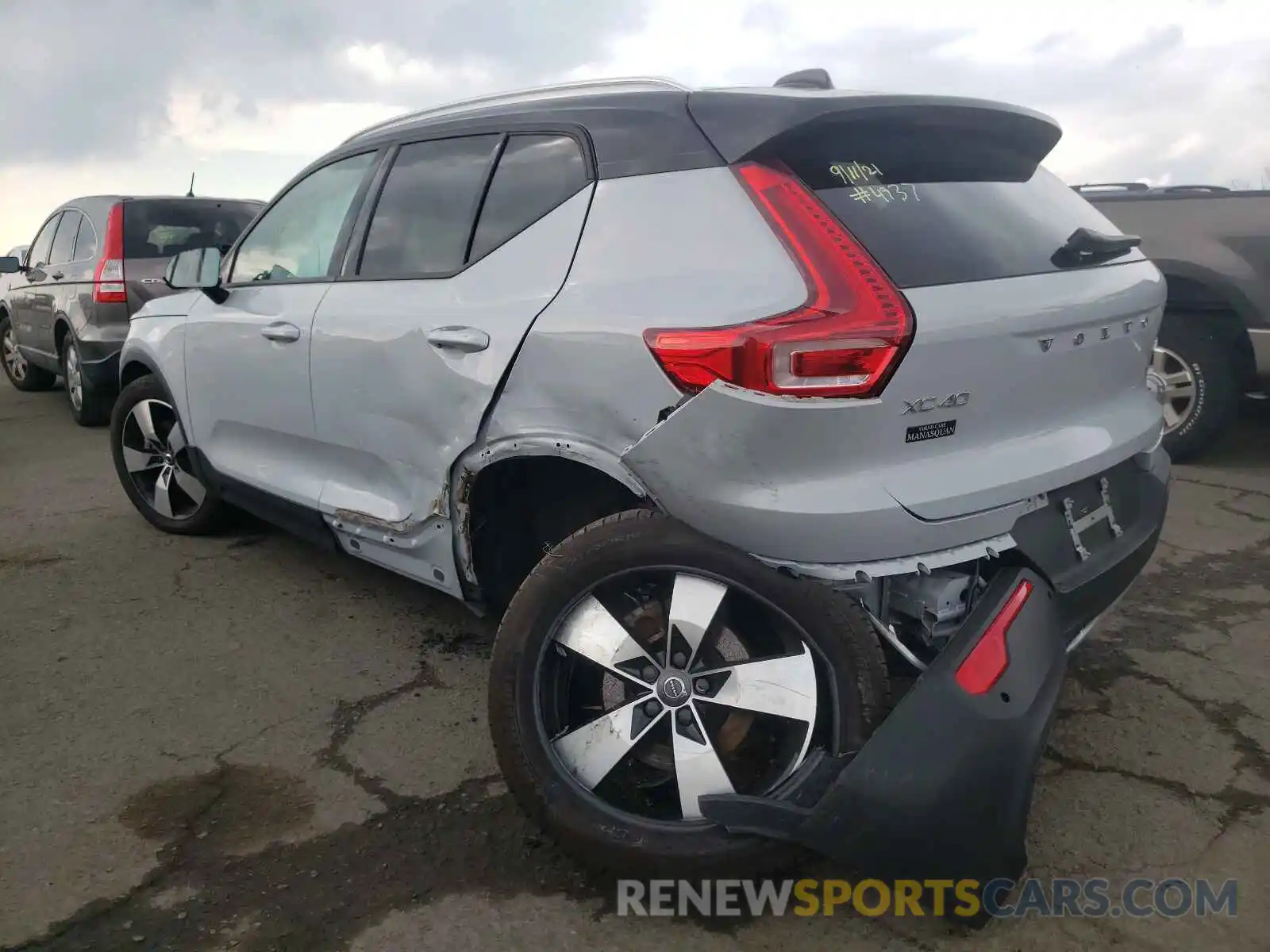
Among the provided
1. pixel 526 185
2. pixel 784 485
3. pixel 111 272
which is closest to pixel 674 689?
pixel 784 485

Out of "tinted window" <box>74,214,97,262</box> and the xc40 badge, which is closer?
the xc40 badge

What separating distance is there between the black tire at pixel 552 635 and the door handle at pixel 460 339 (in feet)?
1.98

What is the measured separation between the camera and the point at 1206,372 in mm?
5539

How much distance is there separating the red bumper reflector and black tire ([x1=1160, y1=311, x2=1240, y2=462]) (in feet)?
13.8

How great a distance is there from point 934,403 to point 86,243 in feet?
23.5

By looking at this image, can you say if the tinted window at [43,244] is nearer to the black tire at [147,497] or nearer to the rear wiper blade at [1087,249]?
the black tire at [147,497]

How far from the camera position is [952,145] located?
2412mm

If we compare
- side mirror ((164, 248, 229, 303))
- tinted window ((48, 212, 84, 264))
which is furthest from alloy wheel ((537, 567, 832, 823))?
tinted window ((48, 212, 84, 264))

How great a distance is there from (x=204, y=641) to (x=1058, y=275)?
3017mm

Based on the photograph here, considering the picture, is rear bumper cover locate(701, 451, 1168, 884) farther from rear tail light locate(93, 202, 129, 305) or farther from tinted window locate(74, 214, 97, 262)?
tinted window locate(74, 214, 97, 262)

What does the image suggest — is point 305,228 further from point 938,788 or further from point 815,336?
point 938,788

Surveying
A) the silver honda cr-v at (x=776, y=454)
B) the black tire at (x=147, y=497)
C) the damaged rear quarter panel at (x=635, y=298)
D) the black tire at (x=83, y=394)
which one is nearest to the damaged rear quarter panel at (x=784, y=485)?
the silver honda cr-v at (x=776, y=454)

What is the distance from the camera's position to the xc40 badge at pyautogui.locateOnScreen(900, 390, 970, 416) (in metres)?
2.03

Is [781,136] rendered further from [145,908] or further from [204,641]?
[204,641]
